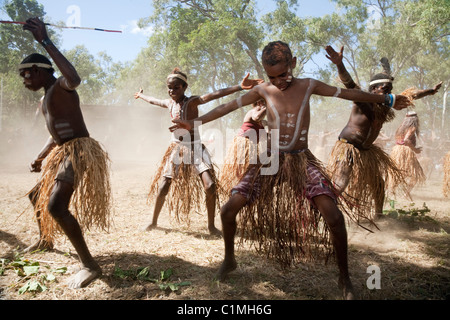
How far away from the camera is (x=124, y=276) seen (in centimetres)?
250

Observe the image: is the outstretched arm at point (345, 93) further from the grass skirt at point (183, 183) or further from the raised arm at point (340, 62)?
the grass skirt at point (183, 183)

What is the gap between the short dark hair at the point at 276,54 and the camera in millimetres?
2412

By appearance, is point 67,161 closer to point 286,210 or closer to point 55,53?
point 55,53

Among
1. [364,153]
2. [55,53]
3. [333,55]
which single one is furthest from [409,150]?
[55,53]

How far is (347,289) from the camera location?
7.04 ft

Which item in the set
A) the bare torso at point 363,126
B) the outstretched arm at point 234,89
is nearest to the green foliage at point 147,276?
the outstretched arm at point 234,89

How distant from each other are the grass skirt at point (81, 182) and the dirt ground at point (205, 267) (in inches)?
14.2

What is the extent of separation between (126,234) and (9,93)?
891 inches

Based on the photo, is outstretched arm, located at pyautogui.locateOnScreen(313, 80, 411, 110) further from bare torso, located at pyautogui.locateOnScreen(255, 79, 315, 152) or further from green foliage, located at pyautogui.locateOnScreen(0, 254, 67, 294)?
green foliage, located at pyautogui.locateOnScreen(0, 254, 67, 294)

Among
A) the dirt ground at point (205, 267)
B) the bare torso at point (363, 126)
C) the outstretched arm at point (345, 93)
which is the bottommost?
the dirt ground at point (205, 267)

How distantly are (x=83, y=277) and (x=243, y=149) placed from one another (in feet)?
8.70

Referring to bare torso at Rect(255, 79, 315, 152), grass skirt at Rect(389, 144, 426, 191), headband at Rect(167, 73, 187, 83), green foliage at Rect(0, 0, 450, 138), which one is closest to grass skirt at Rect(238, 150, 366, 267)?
bare torso at Rect(255, 79, 315, 152)

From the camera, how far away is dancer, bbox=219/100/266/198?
4.14 metres
